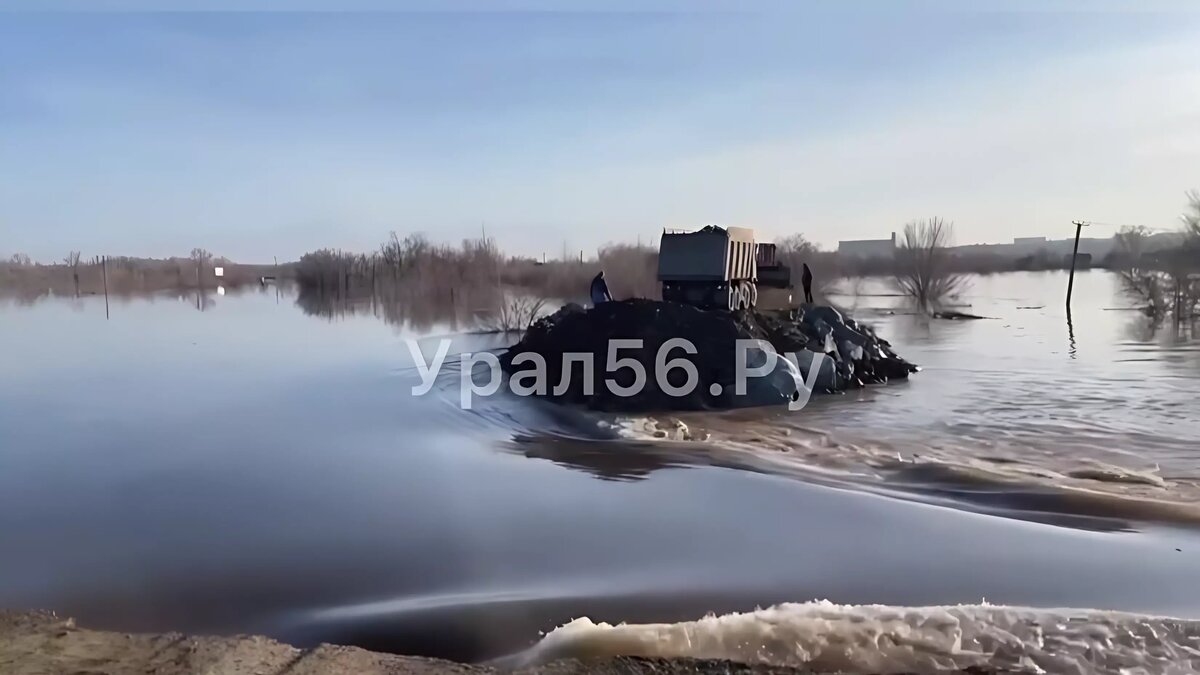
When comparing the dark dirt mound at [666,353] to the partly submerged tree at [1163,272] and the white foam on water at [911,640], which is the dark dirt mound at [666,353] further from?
the partly submerged tree at [1163,272]

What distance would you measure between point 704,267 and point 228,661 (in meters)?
13.0

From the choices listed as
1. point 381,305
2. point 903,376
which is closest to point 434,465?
point 903,376

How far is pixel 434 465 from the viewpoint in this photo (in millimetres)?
8562

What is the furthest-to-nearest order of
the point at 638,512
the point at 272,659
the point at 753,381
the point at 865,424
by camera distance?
the point at 753,381
the point at 865,424
the point at 638,512
the point at 272,659

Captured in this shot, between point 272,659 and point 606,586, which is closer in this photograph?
point 272,659

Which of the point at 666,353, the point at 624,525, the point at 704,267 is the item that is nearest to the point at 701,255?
the point at 704,267

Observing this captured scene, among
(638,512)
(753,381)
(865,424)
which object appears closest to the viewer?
(638,512)

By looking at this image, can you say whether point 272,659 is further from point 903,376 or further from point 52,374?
point 52,374

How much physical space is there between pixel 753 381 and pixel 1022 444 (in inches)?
165

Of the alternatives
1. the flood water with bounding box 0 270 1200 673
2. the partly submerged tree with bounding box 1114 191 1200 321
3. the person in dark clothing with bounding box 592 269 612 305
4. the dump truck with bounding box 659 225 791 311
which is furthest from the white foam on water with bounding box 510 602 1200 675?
the partly submerged tree with bounding box 1114 191 1200 321

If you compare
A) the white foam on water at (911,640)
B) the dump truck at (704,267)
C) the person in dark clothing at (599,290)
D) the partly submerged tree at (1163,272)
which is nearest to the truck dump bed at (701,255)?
the dump truck at (704,267)

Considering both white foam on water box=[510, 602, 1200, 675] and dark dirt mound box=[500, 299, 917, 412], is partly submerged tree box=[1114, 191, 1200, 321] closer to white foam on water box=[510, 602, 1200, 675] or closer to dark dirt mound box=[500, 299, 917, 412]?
dark dirt mound box=[500, 299, 917, 412]

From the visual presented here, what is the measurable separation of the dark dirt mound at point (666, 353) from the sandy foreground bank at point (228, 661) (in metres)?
8.25

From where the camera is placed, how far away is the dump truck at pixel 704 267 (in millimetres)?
16000
